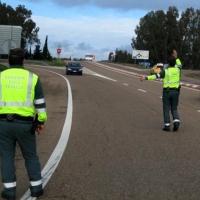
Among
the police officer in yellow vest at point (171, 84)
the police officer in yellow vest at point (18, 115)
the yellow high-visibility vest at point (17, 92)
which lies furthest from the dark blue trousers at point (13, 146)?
the police officer in yellow vest at point (171, 84)

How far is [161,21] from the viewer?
4717 inches

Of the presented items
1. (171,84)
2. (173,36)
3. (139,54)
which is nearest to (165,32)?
(173,36)

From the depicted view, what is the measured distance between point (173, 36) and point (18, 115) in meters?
114

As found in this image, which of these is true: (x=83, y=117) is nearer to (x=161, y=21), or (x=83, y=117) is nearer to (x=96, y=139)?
(x=96, y=139)

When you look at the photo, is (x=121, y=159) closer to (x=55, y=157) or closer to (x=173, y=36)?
(x=55, y=157)

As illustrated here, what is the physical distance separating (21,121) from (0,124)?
0.25 meters

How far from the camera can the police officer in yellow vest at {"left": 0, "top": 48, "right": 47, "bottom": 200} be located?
5.38 meters

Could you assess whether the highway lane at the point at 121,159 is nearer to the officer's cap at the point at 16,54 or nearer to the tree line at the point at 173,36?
the officer's cap at the point at 16,54

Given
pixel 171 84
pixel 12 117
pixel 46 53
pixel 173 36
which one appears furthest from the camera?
pixel 173 36

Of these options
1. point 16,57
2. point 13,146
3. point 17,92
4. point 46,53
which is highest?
point 16,57

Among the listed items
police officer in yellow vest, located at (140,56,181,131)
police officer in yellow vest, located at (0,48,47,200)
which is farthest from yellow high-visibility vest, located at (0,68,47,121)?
police officer in yellow vest, located at (140,56,181,131)

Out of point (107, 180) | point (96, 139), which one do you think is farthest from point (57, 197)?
point (96, 139)

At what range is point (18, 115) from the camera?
5.38m

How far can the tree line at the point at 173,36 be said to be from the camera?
11650 cm
